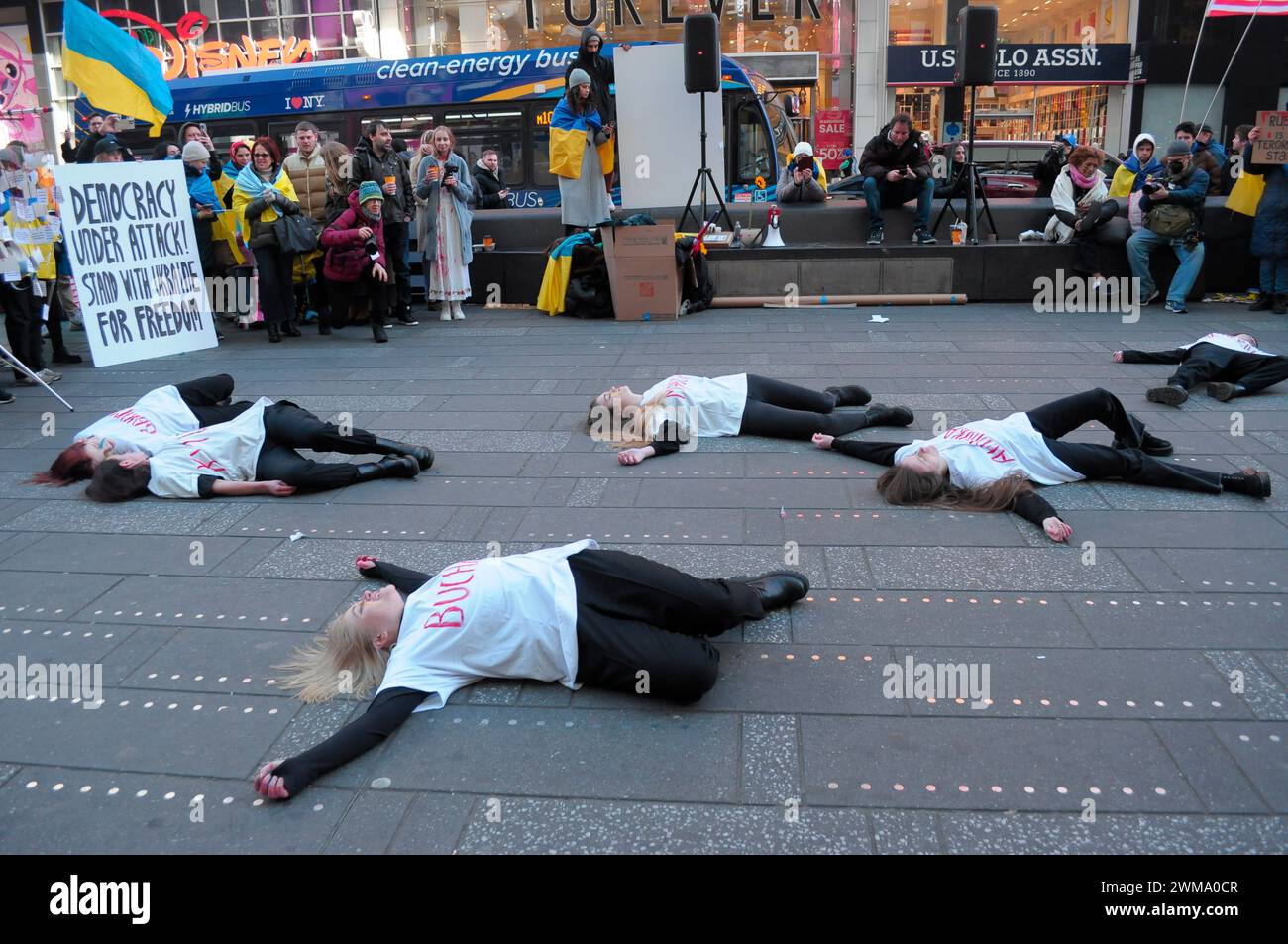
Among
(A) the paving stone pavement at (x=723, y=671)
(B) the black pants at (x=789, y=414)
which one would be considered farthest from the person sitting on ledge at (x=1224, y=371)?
(B) the black pants at (x=789, y=414)

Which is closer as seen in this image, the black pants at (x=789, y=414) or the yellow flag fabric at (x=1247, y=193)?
the black pants at (x=789, y=414)

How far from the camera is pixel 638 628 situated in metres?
3.32

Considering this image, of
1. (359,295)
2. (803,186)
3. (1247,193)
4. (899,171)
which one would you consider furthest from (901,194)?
(359,295)

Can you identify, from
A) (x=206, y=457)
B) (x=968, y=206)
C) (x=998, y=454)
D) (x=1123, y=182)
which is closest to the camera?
(x=998, y=454)

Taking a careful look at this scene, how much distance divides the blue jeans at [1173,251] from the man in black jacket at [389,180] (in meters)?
7.84

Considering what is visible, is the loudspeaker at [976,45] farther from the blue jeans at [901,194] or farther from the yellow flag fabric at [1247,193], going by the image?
the yellow flag fabric at [1247,193]

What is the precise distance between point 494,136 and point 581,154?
5.80 meters

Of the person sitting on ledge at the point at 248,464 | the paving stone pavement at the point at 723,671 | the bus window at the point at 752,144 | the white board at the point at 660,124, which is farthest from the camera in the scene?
the bus window at the point at 752,144

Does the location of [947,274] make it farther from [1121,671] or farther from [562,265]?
[1121,671]

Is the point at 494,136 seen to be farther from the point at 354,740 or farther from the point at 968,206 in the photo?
the point at 354,740

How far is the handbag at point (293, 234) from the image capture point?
10148 mm

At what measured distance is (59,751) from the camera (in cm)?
324

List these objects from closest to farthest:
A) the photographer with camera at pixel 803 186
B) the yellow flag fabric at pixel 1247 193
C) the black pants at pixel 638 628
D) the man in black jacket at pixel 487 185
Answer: the black pants at pixel 638 628
the yellow flag fabric at pixel 1247 193
the photographer with camera at pixel 803 186
the man in black jacket at pixel 487 185

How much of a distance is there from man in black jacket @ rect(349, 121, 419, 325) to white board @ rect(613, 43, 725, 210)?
3.31 meters
